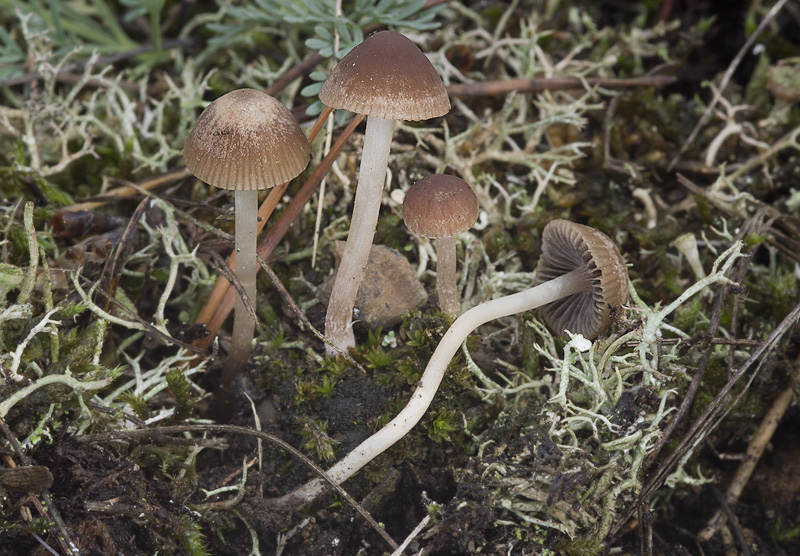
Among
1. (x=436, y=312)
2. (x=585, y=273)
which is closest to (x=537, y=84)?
(x=585, y=273)

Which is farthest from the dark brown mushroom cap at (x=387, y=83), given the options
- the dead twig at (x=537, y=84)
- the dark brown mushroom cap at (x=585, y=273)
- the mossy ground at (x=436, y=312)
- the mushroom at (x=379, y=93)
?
the dead twig at (x=537, y=84)

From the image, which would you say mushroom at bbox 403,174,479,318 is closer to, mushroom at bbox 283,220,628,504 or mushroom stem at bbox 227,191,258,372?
mushroom at bbox 283,220,628,504

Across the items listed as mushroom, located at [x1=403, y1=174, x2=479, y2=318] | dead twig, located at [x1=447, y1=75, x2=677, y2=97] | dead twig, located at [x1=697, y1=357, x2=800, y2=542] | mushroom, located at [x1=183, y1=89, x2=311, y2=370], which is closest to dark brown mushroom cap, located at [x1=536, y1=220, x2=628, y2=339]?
mushroom, located at [x1=403, y1=174, x2=479, y2=318]

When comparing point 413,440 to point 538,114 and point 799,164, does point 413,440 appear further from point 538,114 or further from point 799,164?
point 799,164

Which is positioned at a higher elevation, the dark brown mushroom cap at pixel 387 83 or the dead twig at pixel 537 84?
the dark brown mushroom cap at pixel 387 83

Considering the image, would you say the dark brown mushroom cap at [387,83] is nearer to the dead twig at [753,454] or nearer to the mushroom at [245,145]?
the mushroom at [245,145]

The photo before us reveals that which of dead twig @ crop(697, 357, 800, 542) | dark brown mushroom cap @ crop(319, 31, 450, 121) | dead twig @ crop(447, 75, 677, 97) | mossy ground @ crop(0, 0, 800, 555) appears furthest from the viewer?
dead twig @ crop(447, 75, 677, 97)

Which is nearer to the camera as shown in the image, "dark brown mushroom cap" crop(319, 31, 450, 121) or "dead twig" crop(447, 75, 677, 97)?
"dark brown mushroom cap" crop(319, 31, 450, 121)
